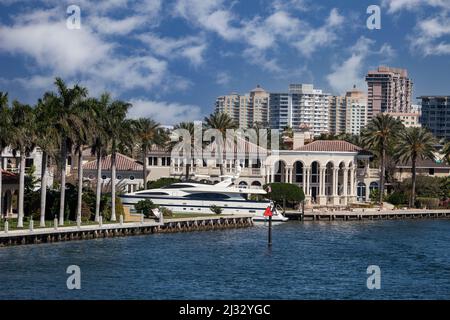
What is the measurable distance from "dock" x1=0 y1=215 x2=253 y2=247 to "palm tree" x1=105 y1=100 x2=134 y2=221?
3.96 metres

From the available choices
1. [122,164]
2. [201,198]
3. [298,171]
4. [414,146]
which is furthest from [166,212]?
[414,146]

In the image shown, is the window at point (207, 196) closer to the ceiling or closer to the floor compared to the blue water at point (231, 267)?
closer to the ceiling

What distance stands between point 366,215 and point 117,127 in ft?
139

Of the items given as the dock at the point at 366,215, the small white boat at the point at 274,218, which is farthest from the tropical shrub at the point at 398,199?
the small white boat at the point at 274,218

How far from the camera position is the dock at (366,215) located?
4695 inches

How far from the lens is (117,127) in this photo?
90688 mm

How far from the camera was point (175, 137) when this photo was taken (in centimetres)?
13025

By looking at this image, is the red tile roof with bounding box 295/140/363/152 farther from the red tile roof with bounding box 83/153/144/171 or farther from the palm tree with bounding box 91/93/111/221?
the palm tree with bounding box 91/93/111/221

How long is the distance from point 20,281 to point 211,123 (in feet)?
256

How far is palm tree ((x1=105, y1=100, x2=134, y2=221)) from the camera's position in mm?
90125

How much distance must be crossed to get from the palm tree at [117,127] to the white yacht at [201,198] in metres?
13.9

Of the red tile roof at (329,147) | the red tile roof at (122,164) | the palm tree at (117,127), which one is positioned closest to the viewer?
the palm tree at (117,127)

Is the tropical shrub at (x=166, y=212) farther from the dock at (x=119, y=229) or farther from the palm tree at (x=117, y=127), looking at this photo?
the palm tree at (x=117, y=127)

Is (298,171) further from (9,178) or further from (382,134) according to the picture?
(9,178)
